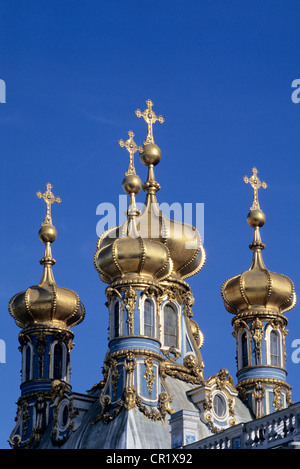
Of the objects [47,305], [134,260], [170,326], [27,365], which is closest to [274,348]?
[170,326]

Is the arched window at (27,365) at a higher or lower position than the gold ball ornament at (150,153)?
lower

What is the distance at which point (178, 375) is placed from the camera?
4131 centimetres

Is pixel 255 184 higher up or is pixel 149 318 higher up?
pixel 255 184

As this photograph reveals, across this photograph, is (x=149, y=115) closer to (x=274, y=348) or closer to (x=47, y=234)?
(x=47, y=234)

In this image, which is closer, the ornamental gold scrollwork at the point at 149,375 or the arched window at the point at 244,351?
the ornamental gold scrollwork at the point at 149,375

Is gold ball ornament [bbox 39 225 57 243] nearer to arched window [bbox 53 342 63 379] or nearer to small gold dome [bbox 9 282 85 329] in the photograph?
small gold dome [bbox 9 282 85 329]

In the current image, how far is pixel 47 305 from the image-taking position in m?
43.8

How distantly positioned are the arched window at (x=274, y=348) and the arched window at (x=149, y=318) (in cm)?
452

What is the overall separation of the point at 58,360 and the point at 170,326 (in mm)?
3640

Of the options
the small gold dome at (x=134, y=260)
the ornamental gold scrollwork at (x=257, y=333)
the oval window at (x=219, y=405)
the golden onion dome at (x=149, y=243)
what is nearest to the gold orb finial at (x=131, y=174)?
the golden onion dome at (x=149, y=243)

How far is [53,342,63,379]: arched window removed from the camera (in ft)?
144

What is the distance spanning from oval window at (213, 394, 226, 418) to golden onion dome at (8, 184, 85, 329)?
6.26m

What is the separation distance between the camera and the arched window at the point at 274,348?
140ft

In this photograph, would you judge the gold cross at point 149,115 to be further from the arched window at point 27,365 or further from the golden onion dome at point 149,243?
the arched window at point 27,365
